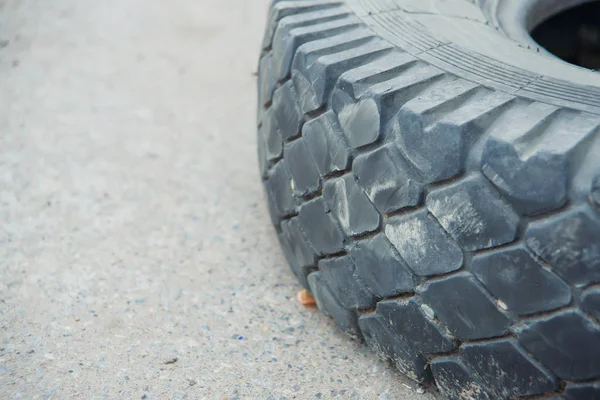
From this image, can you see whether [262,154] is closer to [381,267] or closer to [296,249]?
[296,249]

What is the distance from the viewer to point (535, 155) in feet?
2.56

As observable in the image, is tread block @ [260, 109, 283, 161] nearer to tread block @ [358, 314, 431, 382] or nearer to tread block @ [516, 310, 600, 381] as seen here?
tread block @ [358, 314, 431, 382]

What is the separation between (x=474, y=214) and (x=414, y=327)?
225 millimetres

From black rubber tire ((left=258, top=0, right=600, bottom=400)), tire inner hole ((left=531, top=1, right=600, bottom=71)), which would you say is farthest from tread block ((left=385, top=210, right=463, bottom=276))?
tire inner hole ((left=531, top=1, right=600, bottom=71))

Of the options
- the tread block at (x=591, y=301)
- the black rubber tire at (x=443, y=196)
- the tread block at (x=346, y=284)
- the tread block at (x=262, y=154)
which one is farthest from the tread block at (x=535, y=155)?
the tread block at (x=262, y=154)

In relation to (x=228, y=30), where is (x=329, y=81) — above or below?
above

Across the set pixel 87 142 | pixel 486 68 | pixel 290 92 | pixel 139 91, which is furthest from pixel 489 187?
pixel 139 91

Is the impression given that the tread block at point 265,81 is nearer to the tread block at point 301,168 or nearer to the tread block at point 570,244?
the tread block at point 301,168

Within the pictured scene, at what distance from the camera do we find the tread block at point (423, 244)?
2.91 ft

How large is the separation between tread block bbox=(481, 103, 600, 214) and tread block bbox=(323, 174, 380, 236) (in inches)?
8.1

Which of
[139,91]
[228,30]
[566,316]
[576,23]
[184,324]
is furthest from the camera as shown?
[228,30]

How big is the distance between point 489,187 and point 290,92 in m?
0.40

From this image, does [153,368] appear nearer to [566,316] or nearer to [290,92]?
[290,92]

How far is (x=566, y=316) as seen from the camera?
0.81 metres
